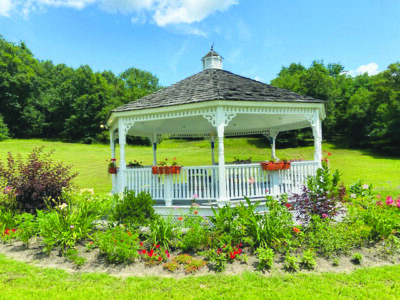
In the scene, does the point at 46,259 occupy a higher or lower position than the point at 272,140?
lower

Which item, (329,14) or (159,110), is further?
(329,14)

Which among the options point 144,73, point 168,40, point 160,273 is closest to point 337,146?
point 168,40

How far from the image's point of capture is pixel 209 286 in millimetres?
3707

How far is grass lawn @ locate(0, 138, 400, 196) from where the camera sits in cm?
1558

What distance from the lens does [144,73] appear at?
64812 millimetres

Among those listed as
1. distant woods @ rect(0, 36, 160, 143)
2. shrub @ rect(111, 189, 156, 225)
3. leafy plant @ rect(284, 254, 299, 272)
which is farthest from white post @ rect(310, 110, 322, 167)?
distant woods @ rect(0, 36, 160, 143)

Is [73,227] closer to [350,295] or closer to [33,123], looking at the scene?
[350,295]

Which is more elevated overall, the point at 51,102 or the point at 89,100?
the point at 89,100

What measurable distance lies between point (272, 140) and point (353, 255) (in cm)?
891

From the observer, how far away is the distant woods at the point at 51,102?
4309 cm

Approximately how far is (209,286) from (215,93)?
5.04m

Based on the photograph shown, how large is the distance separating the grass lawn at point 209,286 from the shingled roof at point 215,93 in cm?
453

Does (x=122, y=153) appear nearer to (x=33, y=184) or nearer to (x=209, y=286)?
(x=33, y=184)

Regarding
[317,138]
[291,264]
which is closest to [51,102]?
[317,138]
